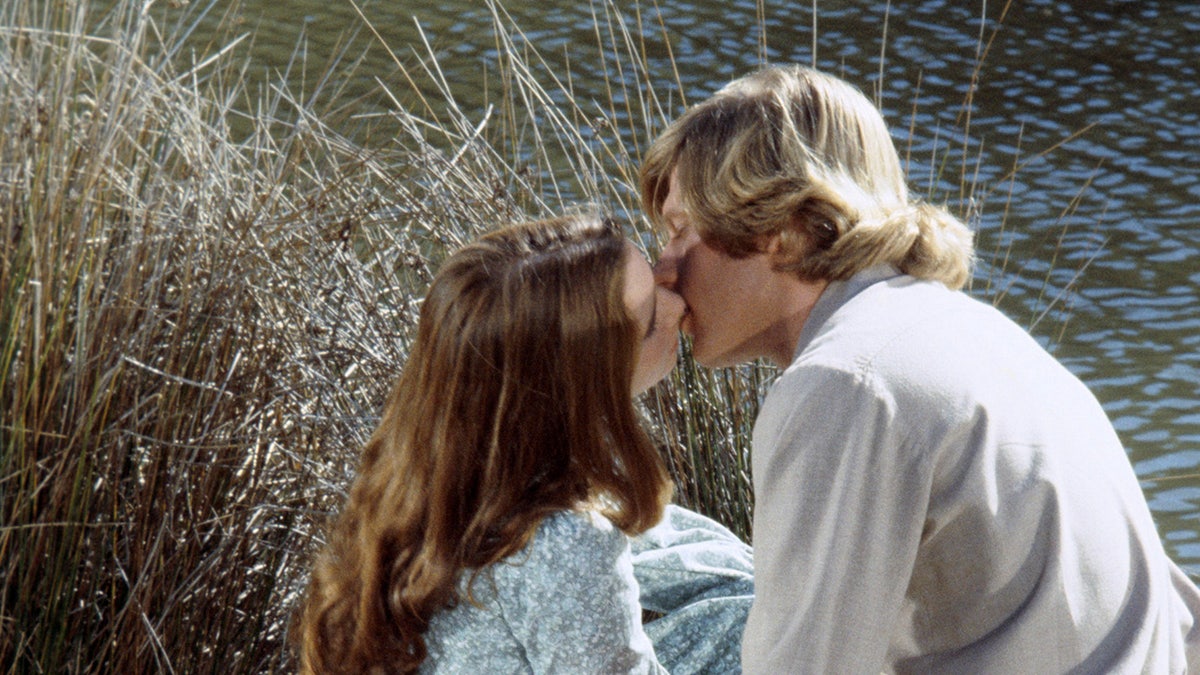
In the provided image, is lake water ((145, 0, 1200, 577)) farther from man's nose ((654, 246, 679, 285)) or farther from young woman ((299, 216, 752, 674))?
young woman ((299, 216, 752, 674))

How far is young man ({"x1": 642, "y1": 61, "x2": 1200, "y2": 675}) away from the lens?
1260 mm

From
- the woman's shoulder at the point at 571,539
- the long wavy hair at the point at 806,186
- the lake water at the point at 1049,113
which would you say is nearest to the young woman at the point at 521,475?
the woman's shoulder at the point at 571,539

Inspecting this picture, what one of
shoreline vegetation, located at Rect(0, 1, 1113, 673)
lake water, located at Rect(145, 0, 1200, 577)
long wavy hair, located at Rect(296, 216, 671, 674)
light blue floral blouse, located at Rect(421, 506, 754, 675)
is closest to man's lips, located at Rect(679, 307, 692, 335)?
long wavy hair, located at Rect(296, 216, 671, 674)

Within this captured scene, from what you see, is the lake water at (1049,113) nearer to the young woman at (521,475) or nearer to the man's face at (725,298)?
the man's face at (725,298)

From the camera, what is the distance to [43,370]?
5.87 feet

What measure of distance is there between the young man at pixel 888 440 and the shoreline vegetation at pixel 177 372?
70 cm

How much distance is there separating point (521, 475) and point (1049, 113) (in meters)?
4.99

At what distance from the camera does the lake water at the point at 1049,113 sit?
13.9 feet

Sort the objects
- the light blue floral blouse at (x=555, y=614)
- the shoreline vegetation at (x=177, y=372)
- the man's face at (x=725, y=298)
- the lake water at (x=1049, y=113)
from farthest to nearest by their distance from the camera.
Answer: the lake water at (x=1049, y=113) → the shoreline vegetation at (x=177, y=372) → the man's face at (x=725, y=298) → the light blue floral blouse at (x=555, y=614)

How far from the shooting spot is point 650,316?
5.08ft

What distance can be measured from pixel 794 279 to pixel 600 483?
0.28 metres

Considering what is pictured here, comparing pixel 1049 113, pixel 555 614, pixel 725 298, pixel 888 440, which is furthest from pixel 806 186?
pixel 1049 113

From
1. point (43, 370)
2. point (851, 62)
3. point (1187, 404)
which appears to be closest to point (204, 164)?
point (43, 370)

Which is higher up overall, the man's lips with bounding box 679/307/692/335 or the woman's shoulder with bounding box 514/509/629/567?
the man's lips with bounding box 679/307/692/335
